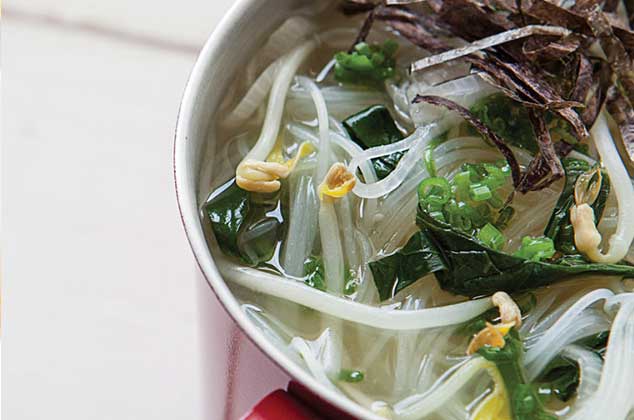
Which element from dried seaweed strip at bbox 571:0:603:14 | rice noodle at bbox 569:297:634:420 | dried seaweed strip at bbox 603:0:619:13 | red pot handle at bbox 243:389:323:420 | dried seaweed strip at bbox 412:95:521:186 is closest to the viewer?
red pot handle at bbox 243:389:323:420

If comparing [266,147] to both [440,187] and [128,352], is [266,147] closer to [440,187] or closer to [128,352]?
[440,187]

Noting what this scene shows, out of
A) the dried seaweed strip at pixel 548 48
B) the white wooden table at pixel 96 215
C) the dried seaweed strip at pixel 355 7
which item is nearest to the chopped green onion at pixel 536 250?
the dried seaweed strip at pixel 548 48

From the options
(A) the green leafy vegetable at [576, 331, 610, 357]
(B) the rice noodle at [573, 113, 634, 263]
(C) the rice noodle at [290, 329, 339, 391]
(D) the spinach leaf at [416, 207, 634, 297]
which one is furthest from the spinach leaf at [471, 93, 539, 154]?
(C) the rice noodle at [290, 329, 339, 391]

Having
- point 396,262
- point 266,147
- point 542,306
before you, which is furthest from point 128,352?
point 542,306

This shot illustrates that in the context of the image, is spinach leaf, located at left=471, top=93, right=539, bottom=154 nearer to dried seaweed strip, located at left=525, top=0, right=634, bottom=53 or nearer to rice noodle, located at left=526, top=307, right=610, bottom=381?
dried seaweed strip, located at left=525, top=0, right=634, bottom=53

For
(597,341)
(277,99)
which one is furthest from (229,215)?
(597,341)
